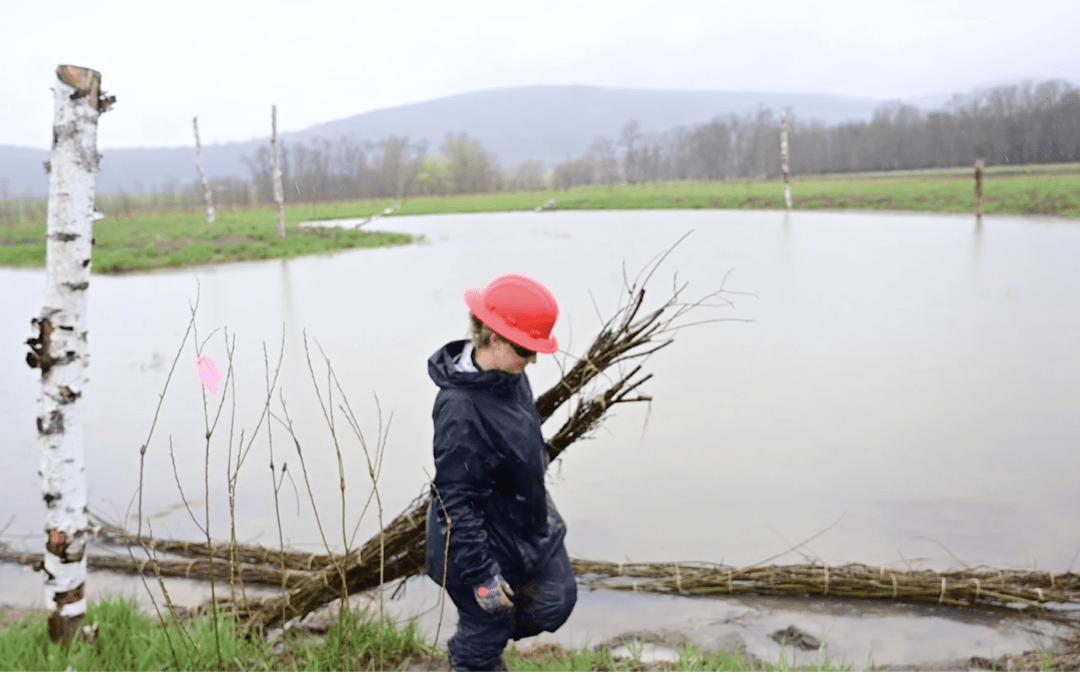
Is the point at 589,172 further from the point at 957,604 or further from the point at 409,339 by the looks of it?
the point at 957,604

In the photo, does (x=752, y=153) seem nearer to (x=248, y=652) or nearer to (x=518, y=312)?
(x=248, y=652)

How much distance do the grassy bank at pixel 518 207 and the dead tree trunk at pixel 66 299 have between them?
18.8 metres

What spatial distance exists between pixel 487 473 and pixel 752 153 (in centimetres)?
4907

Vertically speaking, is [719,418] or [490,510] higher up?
[490,510]

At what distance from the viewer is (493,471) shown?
2477mm

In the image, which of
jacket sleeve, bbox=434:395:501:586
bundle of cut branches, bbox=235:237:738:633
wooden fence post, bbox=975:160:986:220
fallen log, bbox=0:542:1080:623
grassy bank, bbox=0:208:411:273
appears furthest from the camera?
wooden fence post, bbox=975:160:986:220

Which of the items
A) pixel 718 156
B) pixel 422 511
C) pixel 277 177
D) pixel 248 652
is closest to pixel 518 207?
pixel 718 156

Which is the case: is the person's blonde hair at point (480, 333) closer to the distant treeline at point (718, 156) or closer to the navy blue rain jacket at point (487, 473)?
the navy blue rain jacket at point (487, 473)

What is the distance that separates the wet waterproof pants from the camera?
2631mm

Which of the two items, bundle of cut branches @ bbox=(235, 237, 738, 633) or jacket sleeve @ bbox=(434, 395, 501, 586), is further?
bundle of cut branches @ bbox=(235, 237, 738, 633)

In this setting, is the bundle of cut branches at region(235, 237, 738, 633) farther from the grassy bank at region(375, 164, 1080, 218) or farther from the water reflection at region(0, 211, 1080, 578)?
the grassy bank at region(375, 164, 1080, 218)

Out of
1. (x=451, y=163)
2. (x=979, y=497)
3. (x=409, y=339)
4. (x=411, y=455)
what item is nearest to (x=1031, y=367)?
(x=979, y=497)

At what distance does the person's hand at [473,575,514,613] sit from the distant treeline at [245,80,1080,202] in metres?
22.3

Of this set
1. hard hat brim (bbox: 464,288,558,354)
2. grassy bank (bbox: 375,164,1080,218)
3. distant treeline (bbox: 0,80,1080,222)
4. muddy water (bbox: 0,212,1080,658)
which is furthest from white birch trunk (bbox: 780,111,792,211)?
hard hat brim (bbox: 464,288,558,354)
